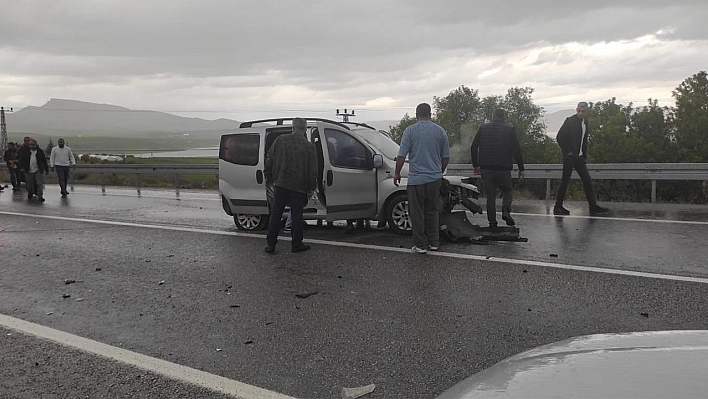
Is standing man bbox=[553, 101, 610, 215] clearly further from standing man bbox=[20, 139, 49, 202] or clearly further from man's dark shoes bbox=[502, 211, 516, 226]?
standing man bbox=[20, 139, 49, 202]

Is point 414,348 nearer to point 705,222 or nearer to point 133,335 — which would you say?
point 133,335

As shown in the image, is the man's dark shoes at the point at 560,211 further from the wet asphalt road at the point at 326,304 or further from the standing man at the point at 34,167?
the standing man at the point at 34,167

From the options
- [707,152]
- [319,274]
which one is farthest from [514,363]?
[707,152]

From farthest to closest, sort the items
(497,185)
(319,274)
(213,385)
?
(497,185), (319,274), (213,385)

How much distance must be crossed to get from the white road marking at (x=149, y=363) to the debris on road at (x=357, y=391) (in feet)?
1.13

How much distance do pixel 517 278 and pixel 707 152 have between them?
31988 millimetres

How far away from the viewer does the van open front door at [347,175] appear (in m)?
→ 8.54

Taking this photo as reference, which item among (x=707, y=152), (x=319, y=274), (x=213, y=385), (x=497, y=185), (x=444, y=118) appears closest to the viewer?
(x=213, y=385)

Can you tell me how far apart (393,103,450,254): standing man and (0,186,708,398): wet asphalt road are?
33 cm

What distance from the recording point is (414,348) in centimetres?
422

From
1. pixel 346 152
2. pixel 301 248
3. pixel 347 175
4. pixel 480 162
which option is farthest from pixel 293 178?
pixel 480 162

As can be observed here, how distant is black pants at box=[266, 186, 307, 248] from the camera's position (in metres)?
7.73

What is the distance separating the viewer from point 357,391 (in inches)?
140

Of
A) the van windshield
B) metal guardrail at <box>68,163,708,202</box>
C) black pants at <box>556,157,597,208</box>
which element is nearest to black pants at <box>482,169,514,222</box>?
the van windshield
